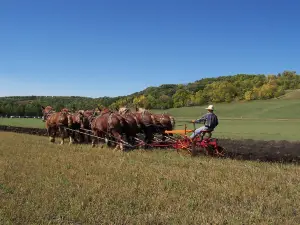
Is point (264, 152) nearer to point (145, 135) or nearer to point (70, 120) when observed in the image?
point (145, 135)

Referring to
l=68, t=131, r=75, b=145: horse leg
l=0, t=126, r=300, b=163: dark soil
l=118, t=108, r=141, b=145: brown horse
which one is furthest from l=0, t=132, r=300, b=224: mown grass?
l=68, t=131, r=75, b=145: horse leg

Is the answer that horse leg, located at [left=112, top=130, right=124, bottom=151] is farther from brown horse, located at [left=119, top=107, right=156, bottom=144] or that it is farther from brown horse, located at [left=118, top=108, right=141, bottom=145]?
brown horse, located at [left=119, top=107, right=156, bottom=144]

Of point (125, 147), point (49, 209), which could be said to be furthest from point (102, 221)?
point (125, 147)

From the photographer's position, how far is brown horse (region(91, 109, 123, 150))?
1722 centimetres

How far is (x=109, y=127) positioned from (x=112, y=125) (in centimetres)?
20

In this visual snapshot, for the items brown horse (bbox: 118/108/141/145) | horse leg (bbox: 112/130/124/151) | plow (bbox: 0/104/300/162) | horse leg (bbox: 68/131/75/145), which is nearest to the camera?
plow (bbox: 0/104/300/162)

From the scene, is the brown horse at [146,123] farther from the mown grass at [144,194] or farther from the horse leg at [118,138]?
the mown grass at [144,194]

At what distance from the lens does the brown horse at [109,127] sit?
1722 centimetres

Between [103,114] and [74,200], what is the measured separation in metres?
11.6

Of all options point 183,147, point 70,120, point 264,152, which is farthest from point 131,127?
point 264,152

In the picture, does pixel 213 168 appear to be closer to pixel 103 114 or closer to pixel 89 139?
pixel 103 114

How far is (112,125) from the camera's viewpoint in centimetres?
1722

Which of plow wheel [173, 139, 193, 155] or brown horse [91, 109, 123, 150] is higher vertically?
brown horse [91, 109, 123, 150]

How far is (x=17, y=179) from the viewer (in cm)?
880
